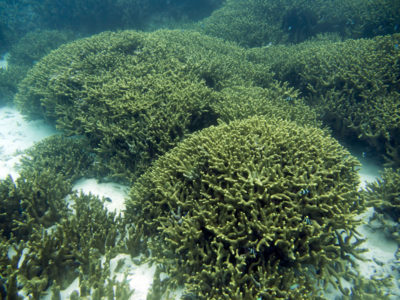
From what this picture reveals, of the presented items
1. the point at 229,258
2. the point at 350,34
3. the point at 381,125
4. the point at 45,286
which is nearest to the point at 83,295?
the point at 45,286

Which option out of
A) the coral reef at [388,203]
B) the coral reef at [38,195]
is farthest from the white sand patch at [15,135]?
the coral reef at [388,203]

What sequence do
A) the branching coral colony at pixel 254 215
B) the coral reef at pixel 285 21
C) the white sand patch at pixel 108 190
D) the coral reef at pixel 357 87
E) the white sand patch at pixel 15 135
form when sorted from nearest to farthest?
the branching coral colony at pixel 254 215 → the white sand patch at pixel 108 190 → the coral reef at pixel 357 87 → the white sand patch at pixel 15 135 → the coral reef at pixel 285 21

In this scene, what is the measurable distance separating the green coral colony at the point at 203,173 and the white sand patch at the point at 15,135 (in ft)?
2.06

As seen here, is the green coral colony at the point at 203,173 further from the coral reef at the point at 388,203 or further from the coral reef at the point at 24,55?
the coral reef at the point at 24,55

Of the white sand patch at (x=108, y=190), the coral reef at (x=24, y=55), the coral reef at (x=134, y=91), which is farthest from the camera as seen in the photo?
the coral reef at (x=24, y=55)

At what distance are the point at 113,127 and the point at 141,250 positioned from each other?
2863 mm

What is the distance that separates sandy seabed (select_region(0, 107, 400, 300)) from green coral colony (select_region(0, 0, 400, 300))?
14 cm

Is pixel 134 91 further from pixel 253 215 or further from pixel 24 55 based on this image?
pixel 24 55

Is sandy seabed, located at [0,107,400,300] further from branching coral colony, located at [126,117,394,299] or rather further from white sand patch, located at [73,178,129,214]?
branching coral colony, located at [126,117,394,299]

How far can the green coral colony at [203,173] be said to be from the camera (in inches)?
122

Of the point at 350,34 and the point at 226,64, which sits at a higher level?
the point at 350,34

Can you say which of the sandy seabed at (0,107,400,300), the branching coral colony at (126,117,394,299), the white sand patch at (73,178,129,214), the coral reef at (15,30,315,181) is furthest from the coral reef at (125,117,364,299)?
the coral reef at (15,30,315,181)

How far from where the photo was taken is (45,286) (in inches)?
130

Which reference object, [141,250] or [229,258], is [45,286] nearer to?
[141,250]
